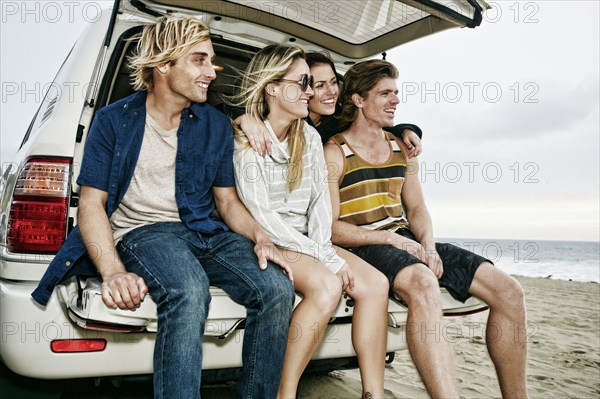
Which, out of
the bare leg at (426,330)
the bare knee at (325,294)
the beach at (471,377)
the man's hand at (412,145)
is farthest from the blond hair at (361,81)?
the beach at (471,377)

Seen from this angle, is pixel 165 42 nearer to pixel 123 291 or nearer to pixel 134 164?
pixel 134 164

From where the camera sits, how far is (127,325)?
1682mm

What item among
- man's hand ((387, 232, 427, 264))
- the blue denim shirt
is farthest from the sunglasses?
man's hand ((387, 232, 427, 264))

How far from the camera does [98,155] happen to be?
1935mm

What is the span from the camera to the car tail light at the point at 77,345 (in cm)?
172

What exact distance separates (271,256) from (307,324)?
32 cm

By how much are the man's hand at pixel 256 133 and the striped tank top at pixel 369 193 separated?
1.76 ft

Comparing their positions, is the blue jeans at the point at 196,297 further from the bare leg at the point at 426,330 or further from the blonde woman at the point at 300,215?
the bare leg at the point at 426,330

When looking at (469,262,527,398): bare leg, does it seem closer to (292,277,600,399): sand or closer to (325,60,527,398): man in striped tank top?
(325,60,527,398): man in striped tank top

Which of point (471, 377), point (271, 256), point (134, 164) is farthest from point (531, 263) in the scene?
point (134, 164)

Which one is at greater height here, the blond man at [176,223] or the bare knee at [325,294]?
the blond man at [176,223]

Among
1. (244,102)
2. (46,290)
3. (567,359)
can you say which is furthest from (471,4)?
(567,359)

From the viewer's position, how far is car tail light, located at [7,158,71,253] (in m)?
1.85

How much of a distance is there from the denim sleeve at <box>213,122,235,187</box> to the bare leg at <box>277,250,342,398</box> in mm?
612
